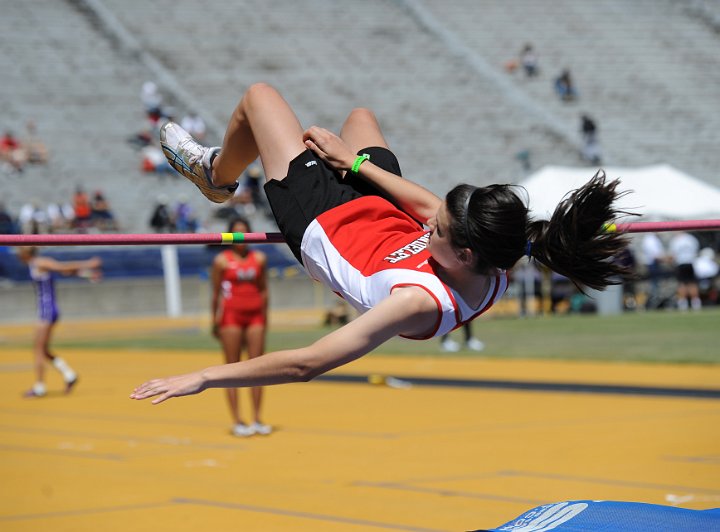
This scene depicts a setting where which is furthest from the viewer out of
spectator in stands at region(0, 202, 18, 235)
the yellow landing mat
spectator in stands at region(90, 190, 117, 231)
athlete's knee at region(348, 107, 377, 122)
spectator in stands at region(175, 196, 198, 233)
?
spectator in stands at region(175, 196, 198, 233)

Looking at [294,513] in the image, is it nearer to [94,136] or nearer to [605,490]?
[605,490]

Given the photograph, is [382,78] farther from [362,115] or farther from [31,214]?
[362,115]

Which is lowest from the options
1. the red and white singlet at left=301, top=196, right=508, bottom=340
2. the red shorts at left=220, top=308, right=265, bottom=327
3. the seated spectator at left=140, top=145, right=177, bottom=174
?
the red shorts at left=220, top=308, right=265, bottom=327

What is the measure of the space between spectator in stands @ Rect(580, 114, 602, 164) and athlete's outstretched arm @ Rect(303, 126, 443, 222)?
32161 millimetres

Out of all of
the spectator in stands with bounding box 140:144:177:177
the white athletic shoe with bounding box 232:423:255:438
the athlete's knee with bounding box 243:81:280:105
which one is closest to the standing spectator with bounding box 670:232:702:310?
the spectator in stands with bounding box 140:144:177:177

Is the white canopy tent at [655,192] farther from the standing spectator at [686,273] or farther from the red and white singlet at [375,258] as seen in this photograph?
the red and white singlet at [375,258]

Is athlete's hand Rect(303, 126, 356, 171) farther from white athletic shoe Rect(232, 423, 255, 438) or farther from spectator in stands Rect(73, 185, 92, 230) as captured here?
spectator in stands Rect(73, 185, 92, 230)

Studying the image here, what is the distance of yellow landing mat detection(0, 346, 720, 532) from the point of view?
7.42 meters

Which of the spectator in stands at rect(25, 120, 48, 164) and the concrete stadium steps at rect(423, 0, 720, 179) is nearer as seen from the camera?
the spectator in stands at rect(25, 120, 48, 164)

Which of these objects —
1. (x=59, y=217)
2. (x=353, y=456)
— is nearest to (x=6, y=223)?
(x=59, y=217)

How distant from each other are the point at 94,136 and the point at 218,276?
79.2 feet

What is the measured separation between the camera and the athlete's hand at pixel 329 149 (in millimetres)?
5465

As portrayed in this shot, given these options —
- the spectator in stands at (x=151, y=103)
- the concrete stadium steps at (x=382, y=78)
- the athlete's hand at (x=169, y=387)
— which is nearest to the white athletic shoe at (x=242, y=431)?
the athlete's hand at (x=169, y=387)

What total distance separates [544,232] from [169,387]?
1669 millimetres
